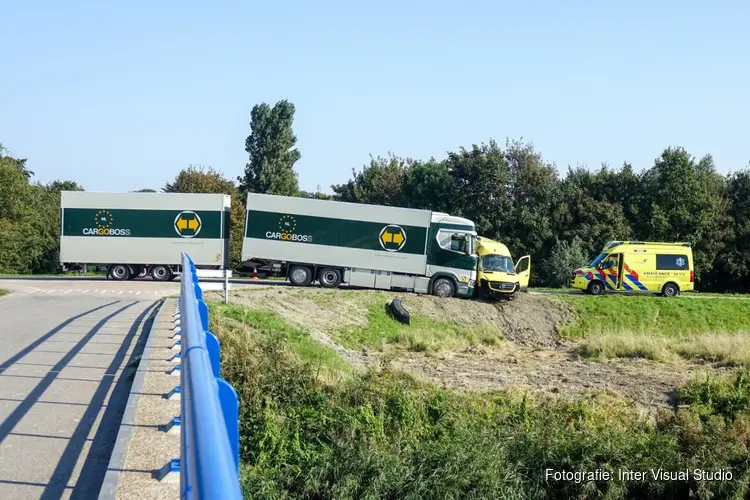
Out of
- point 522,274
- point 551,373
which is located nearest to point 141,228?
point 522,274

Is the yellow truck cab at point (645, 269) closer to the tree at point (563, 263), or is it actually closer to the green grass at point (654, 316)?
the green grass at point (654, 316)

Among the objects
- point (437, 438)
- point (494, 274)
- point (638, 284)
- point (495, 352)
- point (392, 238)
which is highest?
point (392, 238)

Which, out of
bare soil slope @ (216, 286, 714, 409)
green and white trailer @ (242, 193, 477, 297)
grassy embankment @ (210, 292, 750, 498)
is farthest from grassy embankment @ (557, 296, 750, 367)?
grassy embankment @ (210, 292, 750, 498)

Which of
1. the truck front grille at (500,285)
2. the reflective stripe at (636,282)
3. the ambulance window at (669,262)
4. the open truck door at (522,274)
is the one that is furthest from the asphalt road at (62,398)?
the ambulance window at (669,262)

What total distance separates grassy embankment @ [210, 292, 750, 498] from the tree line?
31113 millimetres

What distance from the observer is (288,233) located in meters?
30.3

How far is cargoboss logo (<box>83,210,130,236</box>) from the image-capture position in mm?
32625

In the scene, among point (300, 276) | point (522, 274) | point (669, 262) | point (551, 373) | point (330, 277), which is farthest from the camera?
point (669, 262)

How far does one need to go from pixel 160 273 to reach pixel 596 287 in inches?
775

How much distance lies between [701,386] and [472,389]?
4912mm

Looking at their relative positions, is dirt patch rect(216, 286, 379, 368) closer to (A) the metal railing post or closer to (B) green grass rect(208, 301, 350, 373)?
(B) green grass rect(208, 301, 350, 373)

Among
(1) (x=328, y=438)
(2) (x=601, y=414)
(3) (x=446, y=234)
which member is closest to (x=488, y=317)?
(3) (x=446, y=234)

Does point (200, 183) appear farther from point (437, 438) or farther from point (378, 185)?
point (437, 438)

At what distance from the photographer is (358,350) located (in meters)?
23.5
